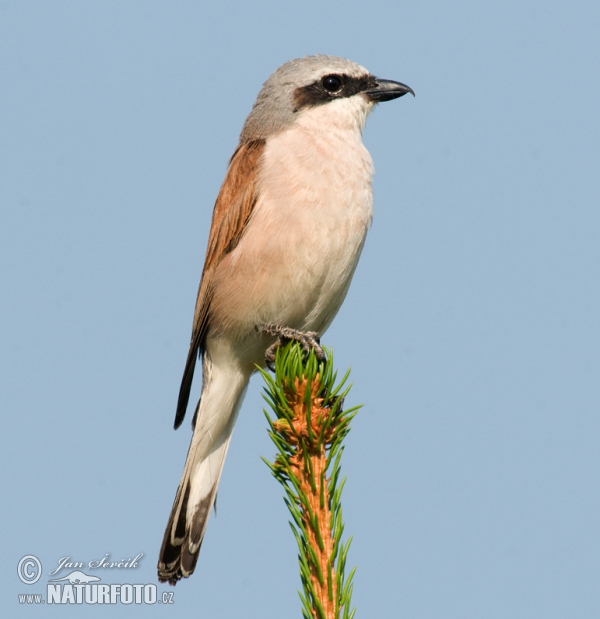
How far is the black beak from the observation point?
4.49 meters

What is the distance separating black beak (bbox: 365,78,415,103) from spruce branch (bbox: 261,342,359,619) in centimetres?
207

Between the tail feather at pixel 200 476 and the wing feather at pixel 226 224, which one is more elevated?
the wing feather at pixel 226 224

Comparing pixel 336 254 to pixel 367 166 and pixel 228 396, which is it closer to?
pixel 367 166

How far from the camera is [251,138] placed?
439 centimetres

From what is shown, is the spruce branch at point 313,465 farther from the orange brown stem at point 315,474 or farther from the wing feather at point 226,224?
the wing feather at point 226,224

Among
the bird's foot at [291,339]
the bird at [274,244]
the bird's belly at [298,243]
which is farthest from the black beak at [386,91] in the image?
the bird's foot at [291,339]

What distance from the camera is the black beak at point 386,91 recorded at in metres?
4.49

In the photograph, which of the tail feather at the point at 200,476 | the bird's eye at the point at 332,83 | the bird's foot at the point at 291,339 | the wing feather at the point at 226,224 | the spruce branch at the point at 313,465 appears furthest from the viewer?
the bird's eye at the point at 332,83

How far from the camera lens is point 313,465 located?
2566 mm

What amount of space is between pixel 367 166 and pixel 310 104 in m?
0.58

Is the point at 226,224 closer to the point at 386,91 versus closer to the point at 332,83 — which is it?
the point at 332,83

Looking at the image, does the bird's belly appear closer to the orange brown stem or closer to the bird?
the bird

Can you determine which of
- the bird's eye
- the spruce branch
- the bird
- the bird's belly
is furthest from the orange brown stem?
the bird's eye

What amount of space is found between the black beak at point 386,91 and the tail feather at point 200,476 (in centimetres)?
182
